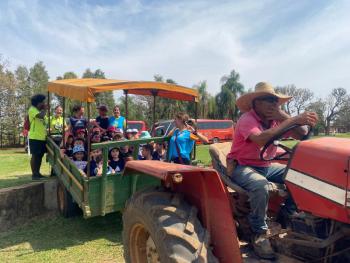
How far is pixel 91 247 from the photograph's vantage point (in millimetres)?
5297

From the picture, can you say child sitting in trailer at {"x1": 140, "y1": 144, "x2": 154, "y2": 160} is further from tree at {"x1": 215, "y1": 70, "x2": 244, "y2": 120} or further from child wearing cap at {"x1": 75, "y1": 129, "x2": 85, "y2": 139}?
tree at {"x1": 215, "y1": 70, "x2": 244, "y2": 120}

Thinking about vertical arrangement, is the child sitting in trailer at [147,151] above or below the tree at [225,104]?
below

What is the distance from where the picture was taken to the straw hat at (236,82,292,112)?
11.1 feet

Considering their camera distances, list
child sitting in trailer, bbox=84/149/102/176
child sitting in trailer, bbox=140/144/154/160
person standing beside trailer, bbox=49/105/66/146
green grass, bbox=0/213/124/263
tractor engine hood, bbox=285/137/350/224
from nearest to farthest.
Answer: tractor engine hood, bbox=285/137/350/224
green grass, bbox=0/213/124/263
child sitting in trailer, bbox=84/149/102/176
child sitting in trailer, bbox=140/144/154/160
person standing beside trailer, bbox=49/105/66/146

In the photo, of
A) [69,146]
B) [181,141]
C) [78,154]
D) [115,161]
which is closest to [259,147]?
[181,141]

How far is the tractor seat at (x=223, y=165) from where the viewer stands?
317cm

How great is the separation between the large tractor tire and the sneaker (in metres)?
0.54

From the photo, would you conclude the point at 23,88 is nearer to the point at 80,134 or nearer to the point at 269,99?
the point at 80,134

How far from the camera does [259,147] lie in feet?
10.7

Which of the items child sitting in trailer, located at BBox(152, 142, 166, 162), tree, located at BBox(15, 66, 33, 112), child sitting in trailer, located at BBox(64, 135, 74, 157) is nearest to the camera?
child sitting in trailer, located at BBox(152, 142, 166, 162)

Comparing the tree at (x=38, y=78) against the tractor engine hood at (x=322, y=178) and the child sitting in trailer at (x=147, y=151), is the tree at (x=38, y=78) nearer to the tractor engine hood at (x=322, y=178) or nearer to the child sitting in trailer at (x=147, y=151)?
the child sitting in trailer at (x=147, y=151)

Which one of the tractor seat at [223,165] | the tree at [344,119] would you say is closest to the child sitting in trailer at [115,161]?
the tractor seat at [223,165]

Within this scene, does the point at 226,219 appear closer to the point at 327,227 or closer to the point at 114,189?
the point at 327,227

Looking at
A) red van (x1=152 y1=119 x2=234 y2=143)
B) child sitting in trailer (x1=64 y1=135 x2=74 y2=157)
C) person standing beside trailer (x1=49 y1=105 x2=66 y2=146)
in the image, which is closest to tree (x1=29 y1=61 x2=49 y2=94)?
red van (x1=152 y1=119 x2=234 y2=143)
